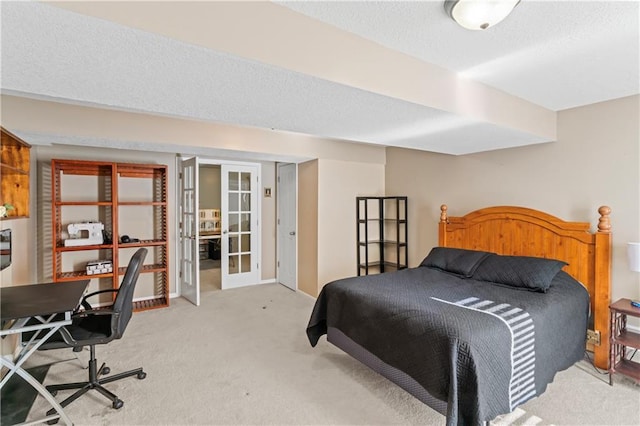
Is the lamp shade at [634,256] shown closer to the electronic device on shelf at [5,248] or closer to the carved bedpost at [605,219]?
the carved bedpost at [605,219]

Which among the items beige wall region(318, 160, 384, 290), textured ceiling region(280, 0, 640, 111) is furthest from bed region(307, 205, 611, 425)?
beige wall region(318, 160, 384, 290)

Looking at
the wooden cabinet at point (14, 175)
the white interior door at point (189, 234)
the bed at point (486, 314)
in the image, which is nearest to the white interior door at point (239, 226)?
the white interior door at point (189, 234)

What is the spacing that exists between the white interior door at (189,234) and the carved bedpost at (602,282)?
4.30m

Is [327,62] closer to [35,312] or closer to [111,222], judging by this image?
[35,312]

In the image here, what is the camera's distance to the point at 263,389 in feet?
7.97

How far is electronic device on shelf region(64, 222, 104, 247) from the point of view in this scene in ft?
12.9

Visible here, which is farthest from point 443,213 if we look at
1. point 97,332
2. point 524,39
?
point 97,332

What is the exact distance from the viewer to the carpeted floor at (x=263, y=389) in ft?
6.94

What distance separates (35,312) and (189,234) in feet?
8.91

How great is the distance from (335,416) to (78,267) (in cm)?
392

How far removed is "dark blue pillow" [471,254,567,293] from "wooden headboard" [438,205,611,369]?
0.84 feet

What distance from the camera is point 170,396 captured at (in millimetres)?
2346

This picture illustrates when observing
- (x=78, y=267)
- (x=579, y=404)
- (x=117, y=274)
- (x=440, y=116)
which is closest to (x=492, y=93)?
(x=440, y=116)

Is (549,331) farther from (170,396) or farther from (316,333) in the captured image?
(170,396)
